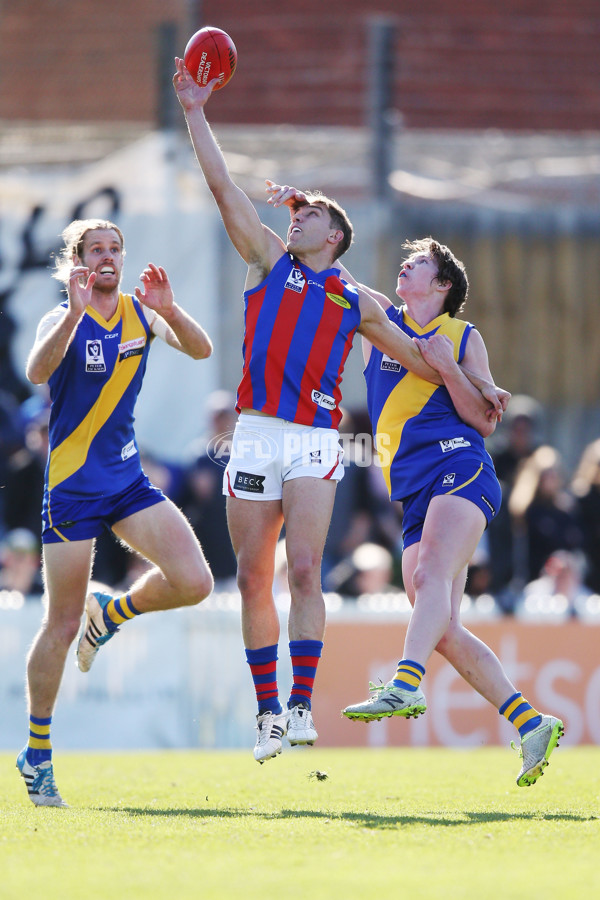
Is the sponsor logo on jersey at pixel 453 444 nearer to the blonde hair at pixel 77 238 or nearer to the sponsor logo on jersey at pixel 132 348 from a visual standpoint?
the sponsor logo on jersey at pixel 132 348

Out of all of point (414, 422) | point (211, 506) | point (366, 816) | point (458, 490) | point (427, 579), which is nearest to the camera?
point (366, 816)

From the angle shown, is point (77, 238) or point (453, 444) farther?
point (77, 238)

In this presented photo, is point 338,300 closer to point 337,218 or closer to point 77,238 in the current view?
point 337,218

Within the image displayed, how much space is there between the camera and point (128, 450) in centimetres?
659

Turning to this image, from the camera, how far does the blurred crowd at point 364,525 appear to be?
10.8 meters

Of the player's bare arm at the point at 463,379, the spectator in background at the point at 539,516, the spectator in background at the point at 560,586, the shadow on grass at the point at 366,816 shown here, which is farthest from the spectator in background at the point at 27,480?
the shadow on grass at the point at 366,816

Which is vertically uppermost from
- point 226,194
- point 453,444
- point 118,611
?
point 226,194

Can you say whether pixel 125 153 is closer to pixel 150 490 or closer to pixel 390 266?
pixel 390 266

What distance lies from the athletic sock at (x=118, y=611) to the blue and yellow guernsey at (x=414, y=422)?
144 centimetres

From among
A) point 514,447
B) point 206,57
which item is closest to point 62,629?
point 206,57

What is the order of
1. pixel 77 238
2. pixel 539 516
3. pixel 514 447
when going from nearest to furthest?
pixel 77 238, pixel 539 516, pixel 514 447

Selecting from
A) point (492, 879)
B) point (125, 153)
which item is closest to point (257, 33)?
point (125, 153)

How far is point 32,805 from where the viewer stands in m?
6.14

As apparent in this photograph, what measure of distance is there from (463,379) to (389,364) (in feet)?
1.40
